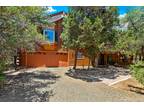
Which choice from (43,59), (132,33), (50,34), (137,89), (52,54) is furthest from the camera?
(132,33)

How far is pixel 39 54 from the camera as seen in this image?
2597cm

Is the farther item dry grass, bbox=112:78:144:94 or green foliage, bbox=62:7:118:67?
green foliage, bbox=62:7:118:67

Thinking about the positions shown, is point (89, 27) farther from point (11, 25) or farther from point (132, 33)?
point (132, 33)

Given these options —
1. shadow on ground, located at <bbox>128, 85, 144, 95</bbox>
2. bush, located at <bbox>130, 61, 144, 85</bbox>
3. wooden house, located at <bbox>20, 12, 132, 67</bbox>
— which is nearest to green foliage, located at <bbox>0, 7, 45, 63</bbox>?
bush, located at <bbox>130, 61, 144, 85</bbox>

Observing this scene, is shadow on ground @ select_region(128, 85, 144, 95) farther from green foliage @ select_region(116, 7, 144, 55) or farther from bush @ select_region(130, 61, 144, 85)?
green foliage @ select_region(116, 7, 144, 55)

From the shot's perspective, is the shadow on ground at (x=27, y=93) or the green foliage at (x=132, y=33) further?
the green foliage at (x=132, y=33)

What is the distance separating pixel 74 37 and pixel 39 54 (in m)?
7.38

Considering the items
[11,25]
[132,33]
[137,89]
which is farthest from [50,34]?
[11,25]

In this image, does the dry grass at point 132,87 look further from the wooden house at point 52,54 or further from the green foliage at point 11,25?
the wooden house at point 52,54

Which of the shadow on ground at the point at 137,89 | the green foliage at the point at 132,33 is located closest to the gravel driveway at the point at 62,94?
the shadow on ground at the point at 137,89
